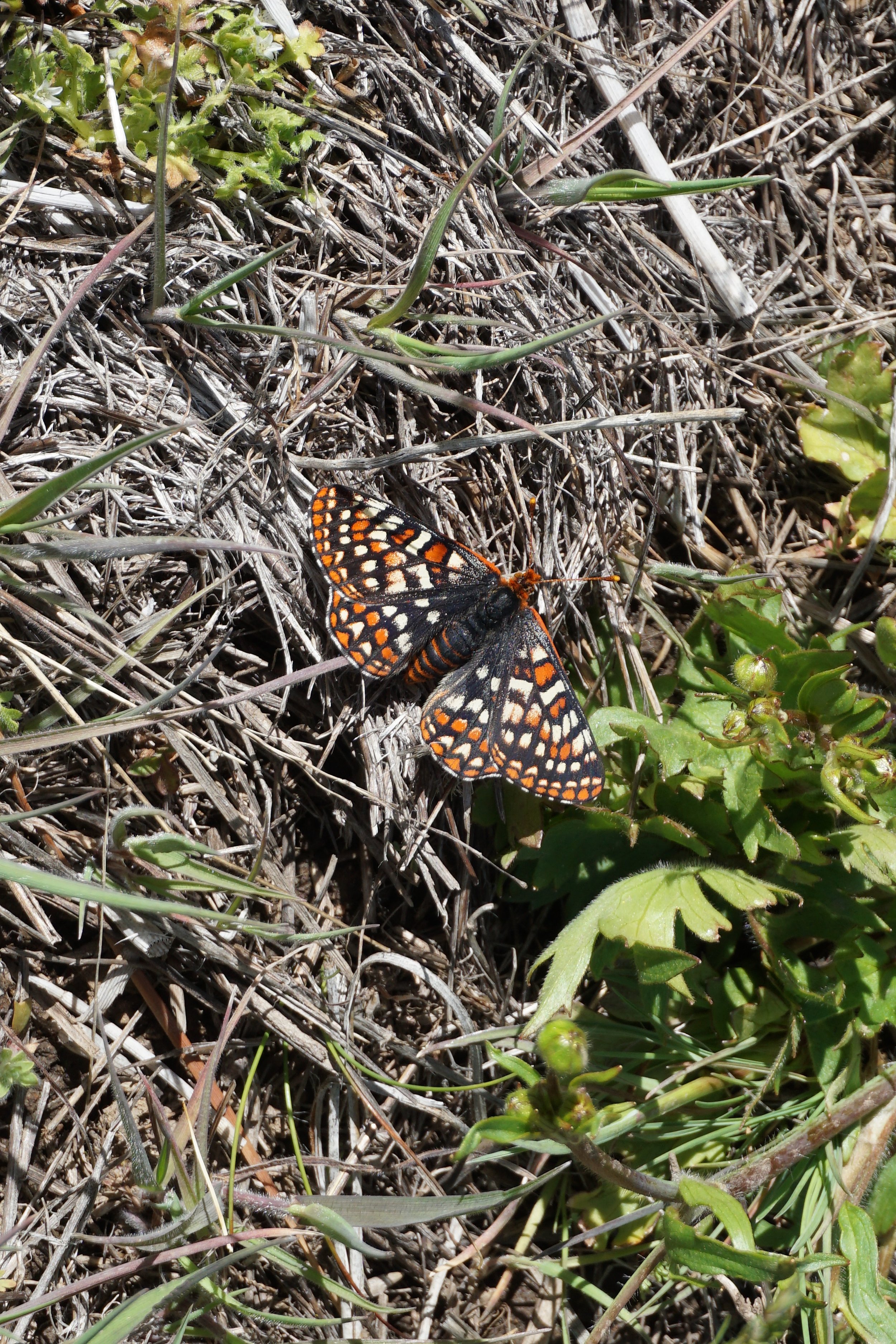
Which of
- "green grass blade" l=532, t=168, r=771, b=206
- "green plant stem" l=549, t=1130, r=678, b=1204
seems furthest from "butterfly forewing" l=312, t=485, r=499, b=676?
"green plant stem" l=549, t=1130, r=678, b=1204

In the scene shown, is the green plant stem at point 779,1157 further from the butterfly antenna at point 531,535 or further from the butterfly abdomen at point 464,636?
the butterfly antenna at point 531,535

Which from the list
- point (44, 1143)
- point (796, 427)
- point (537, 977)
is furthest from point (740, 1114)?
point (796, 427)

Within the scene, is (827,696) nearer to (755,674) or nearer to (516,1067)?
(755,674)

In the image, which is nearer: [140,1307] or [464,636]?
[140,1307]

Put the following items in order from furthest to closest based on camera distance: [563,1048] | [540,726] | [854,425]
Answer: [854,425] → [540,726] → [563,1048]

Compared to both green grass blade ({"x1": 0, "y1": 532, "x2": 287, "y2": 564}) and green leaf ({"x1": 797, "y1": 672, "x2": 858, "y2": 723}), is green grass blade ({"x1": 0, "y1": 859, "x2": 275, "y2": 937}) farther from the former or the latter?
green leaf ({"x1": 797, "y1": 672, "x2": 858, "y2": 723})

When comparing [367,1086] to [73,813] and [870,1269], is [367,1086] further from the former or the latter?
[870,1269]

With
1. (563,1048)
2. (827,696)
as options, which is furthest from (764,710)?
(563,1048)
